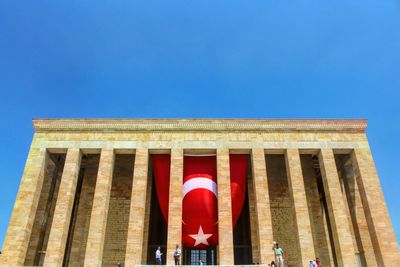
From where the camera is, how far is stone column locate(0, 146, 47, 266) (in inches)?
605

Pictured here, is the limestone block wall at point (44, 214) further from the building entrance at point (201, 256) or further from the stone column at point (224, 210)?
the stone column at point (224, 210)

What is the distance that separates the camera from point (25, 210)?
16328 mm

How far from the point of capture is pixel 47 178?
1870cm

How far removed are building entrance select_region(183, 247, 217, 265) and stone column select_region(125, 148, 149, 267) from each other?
3685mm

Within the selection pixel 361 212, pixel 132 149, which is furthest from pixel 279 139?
pixel 132 149

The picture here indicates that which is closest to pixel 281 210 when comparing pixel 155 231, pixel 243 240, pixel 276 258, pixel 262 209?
pixel 243 240

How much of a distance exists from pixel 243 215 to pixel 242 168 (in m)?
3.45

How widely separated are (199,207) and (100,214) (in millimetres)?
4757

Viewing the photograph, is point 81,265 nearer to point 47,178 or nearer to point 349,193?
point 47,178

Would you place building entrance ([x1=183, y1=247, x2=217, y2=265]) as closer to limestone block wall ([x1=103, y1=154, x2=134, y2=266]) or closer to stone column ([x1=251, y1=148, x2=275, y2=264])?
stone column ([x1=251, y1=148, x2=275, y2=264])

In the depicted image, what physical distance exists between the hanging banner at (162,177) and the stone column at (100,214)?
7.65 feet

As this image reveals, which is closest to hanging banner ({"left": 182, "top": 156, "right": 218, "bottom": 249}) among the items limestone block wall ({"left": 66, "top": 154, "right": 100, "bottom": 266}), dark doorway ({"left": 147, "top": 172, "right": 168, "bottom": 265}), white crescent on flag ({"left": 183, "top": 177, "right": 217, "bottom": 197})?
white crescent on flag ({"left": 183, "top": 177, "right": 217, "bottom": 197})

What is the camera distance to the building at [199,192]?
52.5ft

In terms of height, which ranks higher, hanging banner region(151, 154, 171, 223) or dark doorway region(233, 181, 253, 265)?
hanging banner region(151, 154, 171, 223)
